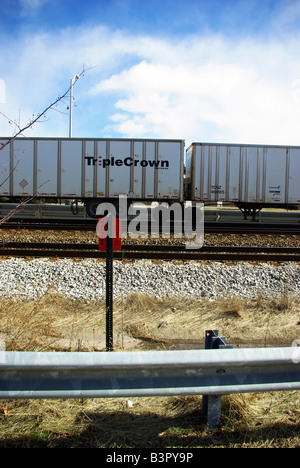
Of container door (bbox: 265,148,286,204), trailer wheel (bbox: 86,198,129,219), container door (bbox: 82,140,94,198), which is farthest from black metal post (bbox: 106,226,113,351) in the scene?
container door (bbox: 265,148,286,204)

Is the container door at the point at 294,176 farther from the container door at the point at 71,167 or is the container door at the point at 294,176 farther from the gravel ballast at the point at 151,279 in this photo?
the container door at the point at 71,167

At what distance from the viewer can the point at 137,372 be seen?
2.10m

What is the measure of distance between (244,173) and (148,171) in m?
4.46

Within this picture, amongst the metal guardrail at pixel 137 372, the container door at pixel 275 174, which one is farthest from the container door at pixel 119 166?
the metal guardrail at pixel 137 372

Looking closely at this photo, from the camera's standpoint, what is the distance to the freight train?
14086 millimetres

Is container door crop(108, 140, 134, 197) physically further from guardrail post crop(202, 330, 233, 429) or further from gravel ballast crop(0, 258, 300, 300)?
guardrail post crop(202, 330, 233, 429)

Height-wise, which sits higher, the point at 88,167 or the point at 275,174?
the point at 88,167

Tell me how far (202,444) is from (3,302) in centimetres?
398

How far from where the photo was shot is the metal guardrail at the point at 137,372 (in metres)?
2.03

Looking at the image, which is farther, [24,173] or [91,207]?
[91,207]

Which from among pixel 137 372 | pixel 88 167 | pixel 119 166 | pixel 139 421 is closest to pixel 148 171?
pixel 119 166

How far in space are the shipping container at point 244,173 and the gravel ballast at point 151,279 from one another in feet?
24.9

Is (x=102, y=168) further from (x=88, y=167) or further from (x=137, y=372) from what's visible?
(x=137, y=372)
